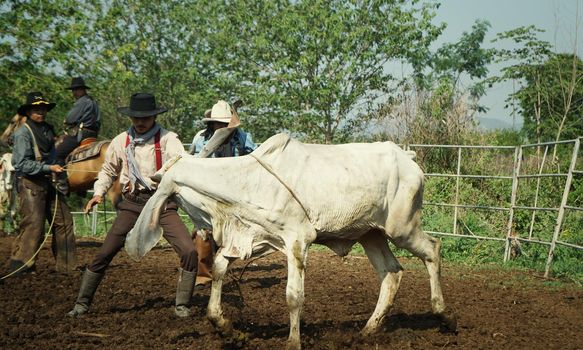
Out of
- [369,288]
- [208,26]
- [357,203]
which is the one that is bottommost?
[369,288]

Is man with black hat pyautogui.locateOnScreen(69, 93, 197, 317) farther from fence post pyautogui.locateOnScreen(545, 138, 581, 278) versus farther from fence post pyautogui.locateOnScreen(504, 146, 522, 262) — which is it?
fence post pyautogui.locateOnScreen(504, 146, 522, 262)

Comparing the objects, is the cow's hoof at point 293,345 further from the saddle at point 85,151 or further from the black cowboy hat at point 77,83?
the black cowboy hat at point 77,83

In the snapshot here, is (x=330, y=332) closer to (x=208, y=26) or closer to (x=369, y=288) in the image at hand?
(x=369, y=288)

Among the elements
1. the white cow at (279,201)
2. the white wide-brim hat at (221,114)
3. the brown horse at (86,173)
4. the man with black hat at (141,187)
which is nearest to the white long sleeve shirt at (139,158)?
the man with black hat at (141,187)

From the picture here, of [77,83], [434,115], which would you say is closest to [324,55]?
[434,115]

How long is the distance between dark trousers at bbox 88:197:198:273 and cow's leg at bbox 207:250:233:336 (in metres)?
0.78

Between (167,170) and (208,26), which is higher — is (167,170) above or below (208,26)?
below

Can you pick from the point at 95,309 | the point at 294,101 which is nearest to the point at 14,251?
the point at 95,309

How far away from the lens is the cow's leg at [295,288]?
5.02 metres

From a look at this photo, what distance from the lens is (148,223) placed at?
5375mm

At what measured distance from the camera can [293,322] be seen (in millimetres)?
5043

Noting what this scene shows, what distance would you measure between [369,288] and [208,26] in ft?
73.4

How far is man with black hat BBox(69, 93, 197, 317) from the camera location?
19.9 feet

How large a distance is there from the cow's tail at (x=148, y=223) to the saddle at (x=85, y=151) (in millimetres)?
4941
